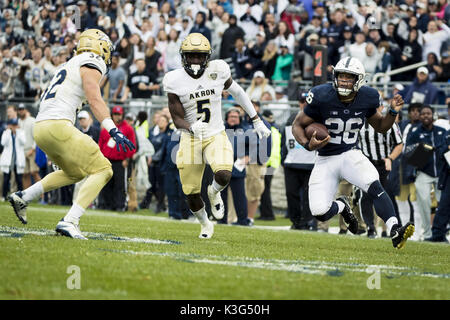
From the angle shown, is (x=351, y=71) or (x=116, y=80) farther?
(x=116, y=80)

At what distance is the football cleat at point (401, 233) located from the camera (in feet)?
26.4

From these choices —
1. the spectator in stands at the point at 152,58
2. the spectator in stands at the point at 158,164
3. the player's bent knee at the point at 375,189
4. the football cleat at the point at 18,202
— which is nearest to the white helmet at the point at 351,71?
the player's bent knee at the point at 375,189

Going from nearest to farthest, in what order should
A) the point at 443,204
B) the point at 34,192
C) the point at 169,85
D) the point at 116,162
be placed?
1. the point at 34,192
2. the point at 169,85
3. the point at 443,204
4. the point at 116,162

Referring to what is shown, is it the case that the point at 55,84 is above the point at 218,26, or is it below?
below

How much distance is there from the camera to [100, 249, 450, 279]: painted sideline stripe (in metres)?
6.51

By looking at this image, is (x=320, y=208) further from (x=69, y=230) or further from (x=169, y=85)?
(x=69, y=230)

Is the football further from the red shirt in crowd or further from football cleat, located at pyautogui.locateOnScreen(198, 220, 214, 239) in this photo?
the red shirt in crowd

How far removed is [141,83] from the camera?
1873 centimetres

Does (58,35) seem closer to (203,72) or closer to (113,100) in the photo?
(113,100)

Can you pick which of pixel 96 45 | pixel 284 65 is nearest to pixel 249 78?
pixel 284 65

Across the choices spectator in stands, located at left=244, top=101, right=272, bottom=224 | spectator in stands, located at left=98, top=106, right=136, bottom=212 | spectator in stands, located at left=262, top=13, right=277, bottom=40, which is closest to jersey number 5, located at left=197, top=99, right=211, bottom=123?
spectator in stands, located at left=244, top=101, right=272, bottom=224

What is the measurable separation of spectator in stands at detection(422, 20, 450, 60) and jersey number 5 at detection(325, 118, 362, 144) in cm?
804

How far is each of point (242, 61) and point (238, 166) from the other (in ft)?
16.8
